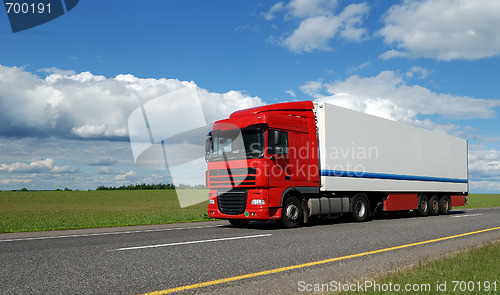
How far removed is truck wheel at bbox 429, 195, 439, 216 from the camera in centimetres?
1920

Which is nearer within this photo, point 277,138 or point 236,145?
point 277,138

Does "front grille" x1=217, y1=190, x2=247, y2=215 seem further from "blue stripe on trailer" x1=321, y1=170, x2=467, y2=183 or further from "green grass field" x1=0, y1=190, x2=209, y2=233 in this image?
"green grass field" x1=0, y1=190, x2=209, y2=233

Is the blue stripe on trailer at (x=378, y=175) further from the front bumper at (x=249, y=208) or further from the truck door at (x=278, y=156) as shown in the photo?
the front bumper at (x=249, y=208)

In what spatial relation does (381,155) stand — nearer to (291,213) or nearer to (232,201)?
(291,213)

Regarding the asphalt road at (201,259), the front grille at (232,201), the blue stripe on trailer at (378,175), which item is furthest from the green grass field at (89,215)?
the blue stripe on trailer at (378,175)

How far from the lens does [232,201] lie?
39.7ft

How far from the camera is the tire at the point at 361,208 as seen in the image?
14.7m

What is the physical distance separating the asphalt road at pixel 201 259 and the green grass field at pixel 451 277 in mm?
581

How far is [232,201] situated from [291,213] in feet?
5.90

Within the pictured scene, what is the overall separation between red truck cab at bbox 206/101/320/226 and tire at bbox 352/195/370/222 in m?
2.49

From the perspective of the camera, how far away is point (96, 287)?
16.9 feet

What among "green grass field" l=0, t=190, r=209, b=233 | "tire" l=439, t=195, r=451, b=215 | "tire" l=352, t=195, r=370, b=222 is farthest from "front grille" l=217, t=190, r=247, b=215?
"tire" l=439, t=195, r=451, b=215

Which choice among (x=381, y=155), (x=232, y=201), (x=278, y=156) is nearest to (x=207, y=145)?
(x=232, y=201)

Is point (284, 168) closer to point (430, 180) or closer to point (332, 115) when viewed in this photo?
point (332, 115)
